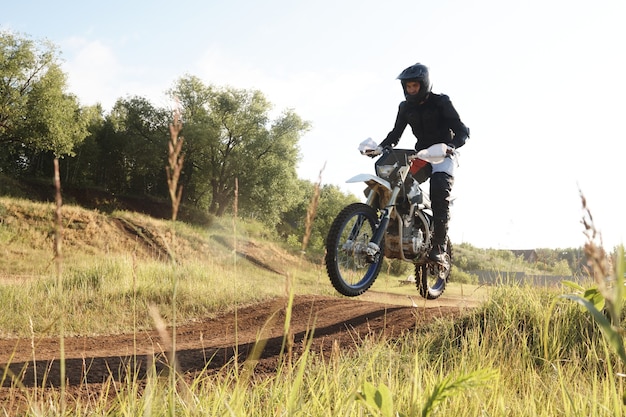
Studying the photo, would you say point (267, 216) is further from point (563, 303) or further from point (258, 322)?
point (563, 303)

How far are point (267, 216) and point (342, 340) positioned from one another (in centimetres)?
2900

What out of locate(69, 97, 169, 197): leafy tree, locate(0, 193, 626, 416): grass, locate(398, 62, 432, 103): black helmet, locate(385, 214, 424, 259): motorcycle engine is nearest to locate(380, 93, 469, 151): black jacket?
locate(398, 62, 432, 103): black helmet

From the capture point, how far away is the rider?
18.8 feet

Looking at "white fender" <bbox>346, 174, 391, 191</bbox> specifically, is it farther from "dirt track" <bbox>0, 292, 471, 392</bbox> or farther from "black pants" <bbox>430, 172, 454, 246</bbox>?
"dirt track" <bbox>0, 292, 471, 392</bbox>

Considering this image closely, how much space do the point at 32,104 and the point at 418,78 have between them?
28584mm

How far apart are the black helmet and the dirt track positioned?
2395mm

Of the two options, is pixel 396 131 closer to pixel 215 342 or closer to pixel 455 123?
pixel 455 123

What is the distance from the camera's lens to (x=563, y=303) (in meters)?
4.80

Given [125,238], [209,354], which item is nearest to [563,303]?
[209,354]

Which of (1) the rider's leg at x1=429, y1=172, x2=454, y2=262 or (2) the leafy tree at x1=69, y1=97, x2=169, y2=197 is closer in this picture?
(1) the rider's leg at x1=429, y1=172, x2=454, y2=262

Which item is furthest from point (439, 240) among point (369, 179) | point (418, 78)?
point (418, 78)

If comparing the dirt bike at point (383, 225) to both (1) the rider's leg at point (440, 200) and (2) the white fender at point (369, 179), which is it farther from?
(1) the rider's leg at point (440, 200)

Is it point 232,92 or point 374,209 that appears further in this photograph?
point 232,92

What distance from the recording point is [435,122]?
6.09 metres
